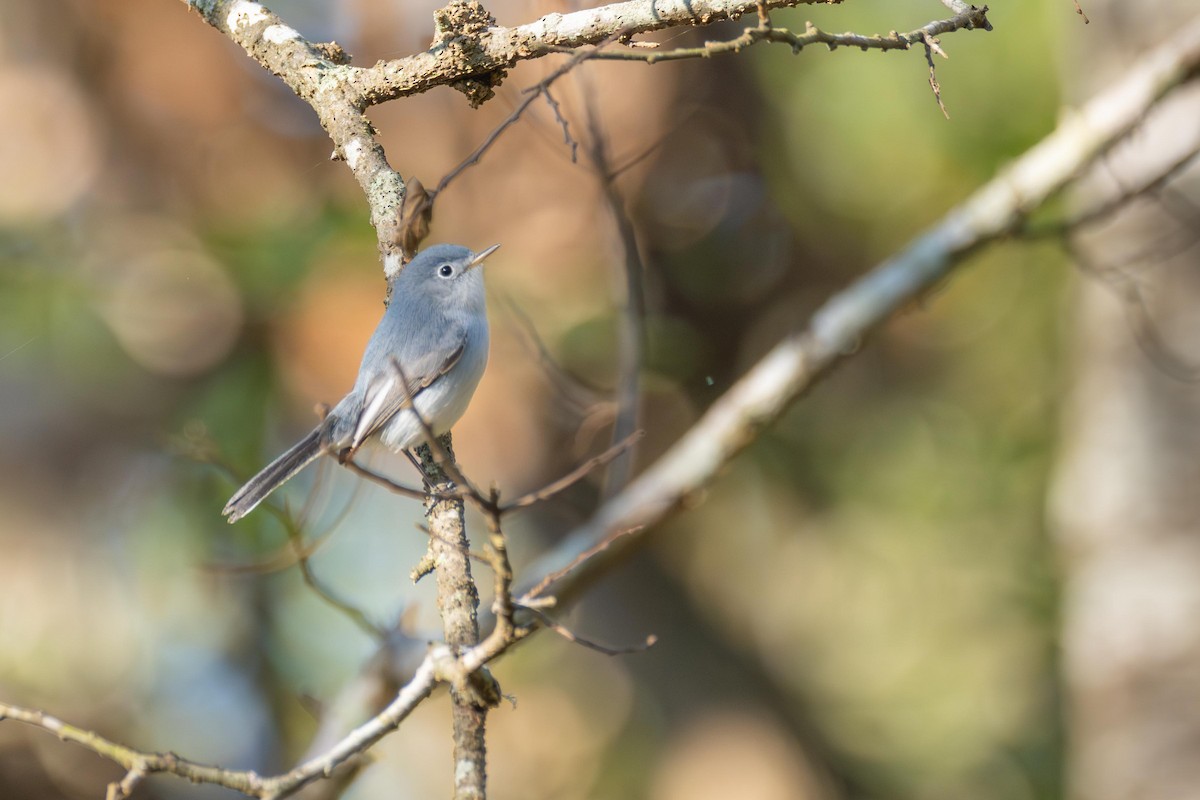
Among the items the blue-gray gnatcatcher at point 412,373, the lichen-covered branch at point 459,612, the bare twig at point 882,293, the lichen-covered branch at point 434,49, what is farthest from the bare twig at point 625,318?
the lichen-covered branch at point 434,49

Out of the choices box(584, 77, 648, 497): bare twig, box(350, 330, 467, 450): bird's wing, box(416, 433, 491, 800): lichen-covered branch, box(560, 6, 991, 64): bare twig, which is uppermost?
box(584, 77, 648, 497): bare twig

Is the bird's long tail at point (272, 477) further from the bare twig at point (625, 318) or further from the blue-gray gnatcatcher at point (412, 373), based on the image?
the bare twig at point (625, 318)

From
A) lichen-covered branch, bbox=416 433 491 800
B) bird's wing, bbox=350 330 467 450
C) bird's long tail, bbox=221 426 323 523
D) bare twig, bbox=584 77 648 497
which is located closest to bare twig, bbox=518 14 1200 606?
bare twig, bbox=584 77 648 497

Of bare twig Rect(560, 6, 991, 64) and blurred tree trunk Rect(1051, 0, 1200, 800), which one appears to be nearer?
bare twig Rect(560, 6, 991, 64)

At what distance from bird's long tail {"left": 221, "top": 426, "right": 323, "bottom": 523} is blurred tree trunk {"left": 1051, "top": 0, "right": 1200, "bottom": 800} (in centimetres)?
280

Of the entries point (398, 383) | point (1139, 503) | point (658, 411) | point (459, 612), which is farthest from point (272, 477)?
point (1139, 503)

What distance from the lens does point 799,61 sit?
5.66m

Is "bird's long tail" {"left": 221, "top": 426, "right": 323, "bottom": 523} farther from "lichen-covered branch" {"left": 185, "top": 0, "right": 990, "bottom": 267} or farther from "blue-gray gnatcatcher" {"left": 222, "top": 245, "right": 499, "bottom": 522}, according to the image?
"lichen-covered branch" {"left": 185, "top": 0, "right": 990, "bottom": 267}

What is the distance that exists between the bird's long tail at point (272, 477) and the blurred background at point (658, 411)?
3.58 ft

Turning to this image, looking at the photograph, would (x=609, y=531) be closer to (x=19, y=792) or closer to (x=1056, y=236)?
(x=1056, y=236)

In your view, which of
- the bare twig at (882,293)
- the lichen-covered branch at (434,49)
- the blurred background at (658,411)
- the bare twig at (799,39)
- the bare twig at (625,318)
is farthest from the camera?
the blurred background at (658,411)

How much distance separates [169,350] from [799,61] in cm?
379

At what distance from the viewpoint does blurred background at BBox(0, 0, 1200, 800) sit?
415cm

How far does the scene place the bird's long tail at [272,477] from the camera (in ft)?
8.87
